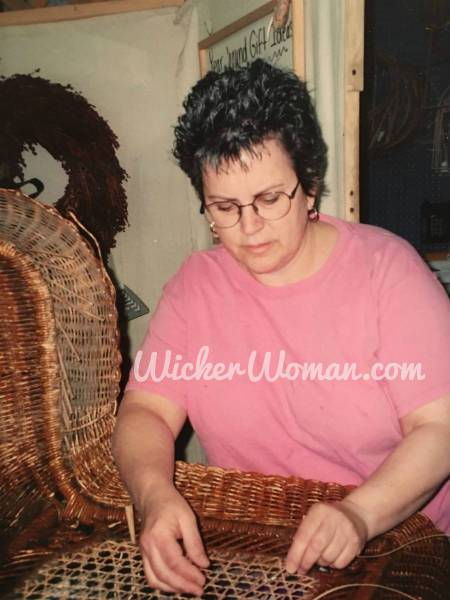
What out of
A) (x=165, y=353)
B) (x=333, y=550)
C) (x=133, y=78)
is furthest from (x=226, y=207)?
(x=133, y=78)

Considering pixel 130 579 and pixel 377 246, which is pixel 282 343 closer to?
pixel 377 246

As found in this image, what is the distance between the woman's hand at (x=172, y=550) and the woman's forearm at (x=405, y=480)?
0.22 m

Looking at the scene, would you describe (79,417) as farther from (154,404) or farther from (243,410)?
(243,410)

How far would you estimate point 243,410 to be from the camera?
94cm

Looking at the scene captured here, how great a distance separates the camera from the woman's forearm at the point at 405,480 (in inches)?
27.4

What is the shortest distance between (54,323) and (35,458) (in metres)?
0.25

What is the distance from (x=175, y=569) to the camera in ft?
2.23

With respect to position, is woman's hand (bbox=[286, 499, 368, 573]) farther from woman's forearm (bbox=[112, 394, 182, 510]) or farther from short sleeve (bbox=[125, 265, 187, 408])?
short sleeve (bbox=[125, 265, 187, 408])

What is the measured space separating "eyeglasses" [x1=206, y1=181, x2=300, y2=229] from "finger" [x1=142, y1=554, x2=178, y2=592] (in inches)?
20.3

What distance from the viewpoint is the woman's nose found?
84 centimetres

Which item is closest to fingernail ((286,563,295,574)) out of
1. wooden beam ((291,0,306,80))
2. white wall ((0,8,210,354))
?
wooden beam ((291,0,306,80))

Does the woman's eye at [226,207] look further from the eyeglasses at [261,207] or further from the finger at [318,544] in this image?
the finger at [318,544]

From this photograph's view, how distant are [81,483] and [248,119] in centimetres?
70

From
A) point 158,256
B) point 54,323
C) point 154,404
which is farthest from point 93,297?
point 158,256
